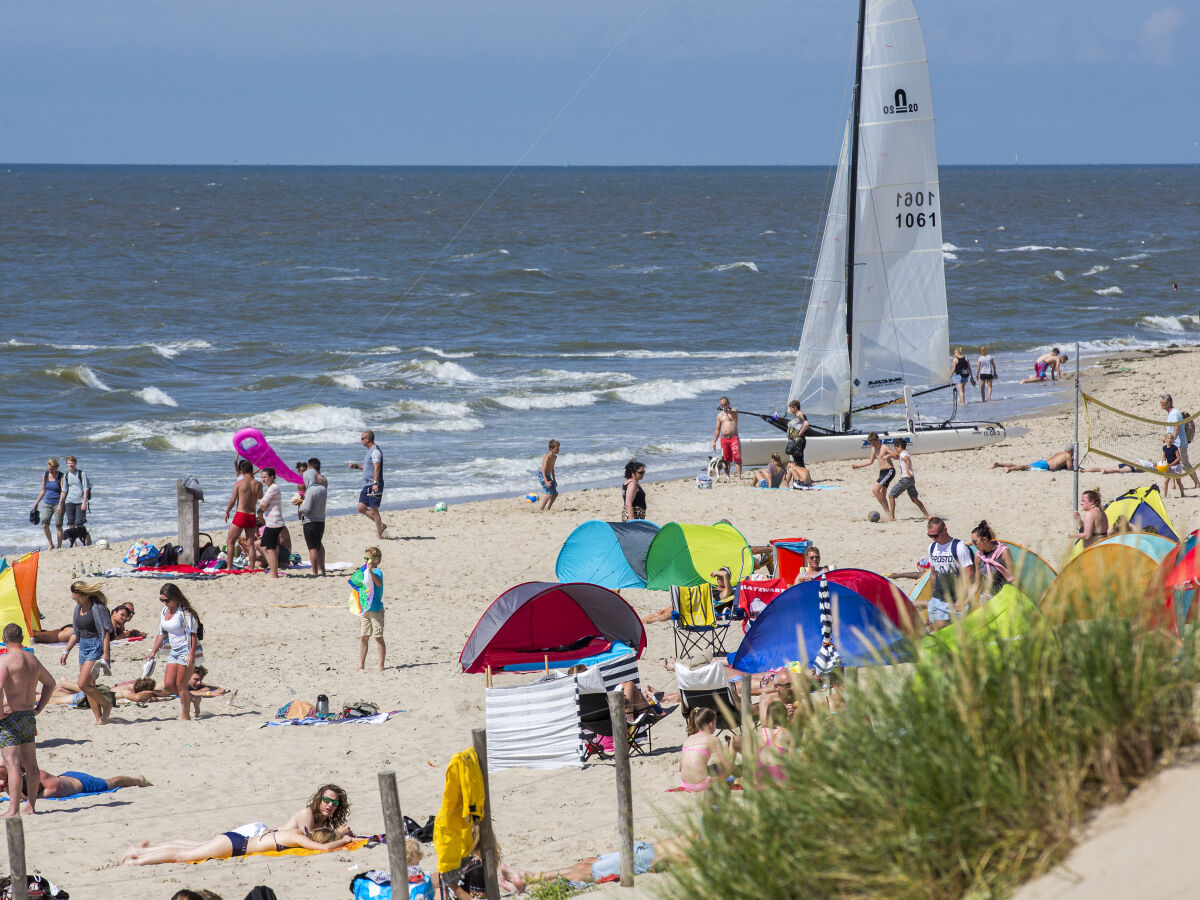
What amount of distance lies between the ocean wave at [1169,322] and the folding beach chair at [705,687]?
38.0 meters

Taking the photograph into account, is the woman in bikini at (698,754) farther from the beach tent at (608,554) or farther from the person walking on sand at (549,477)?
the person walking on sand at (549,477)

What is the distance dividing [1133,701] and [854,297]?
1779 centimetres

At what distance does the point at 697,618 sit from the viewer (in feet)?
41.6

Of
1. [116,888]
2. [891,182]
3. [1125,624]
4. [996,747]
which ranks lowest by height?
[116,888]

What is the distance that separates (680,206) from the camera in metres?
118

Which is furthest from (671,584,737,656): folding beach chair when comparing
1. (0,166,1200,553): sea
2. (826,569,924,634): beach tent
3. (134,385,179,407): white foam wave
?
(134,385,179,407): white foam wave

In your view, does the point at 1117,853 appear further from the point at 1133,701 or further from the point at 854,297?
the point at 854,297

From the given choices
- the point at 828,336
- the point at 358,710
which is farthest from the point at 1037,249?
the point at 358,710

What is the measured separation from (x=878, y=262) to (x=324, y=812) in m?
15.4

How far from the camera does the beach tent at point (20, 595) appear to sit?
12.7 metres

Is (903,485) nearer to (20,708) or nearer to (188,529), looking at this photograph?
(188,529)

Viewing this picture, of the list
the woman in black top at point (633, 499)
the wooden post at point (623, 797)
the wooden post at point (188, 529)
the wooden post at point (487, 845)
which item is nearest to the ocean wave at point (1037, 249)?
the woman in black top at point (633, 499)

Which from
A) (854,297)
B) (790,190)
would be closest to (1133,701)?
(854,297)

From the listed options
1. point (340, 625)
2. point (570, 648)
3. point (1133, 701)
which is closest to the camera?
point (1133, 701)
